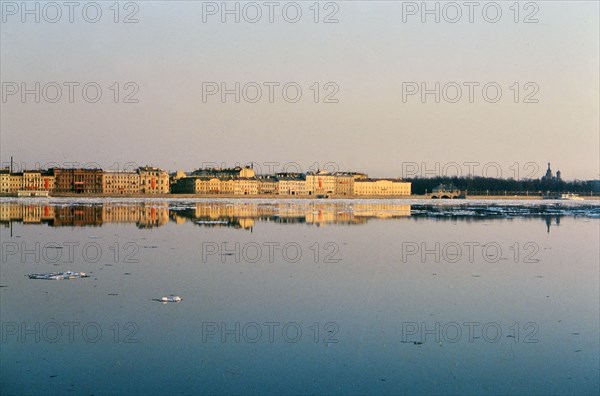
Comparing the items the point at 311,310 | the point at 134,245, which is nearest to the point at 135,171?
the point at 134,245

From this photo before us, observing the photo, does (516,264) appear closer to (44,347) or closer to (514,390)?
(514,390)

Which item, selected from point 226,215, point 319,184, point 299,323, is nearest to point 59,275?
point 299,323

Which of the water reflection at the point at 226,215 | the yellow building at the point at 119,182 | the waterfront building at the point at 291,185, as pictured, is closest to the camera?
the water reflection at the point at 226,215

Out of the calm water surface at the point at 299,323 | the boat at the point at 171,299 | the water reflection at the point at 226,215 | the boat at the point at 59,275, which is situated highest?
the water reflection at the point at 226,215

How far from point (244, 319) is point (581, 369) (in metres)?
2.74

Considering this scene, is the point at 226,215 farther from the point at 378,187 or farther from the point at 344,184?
the point at 378,187

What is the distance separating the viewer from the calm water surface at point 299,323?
4645 millimetres

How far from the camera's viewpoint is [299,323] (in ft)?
20.2

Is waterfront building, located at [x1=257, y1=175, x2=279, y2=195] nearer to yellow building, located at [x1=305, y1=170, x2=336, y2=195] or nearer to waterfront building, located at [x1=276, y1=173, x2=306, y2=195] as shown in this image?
waterfront building, located at [x1=276, y1=173, x2=306, y2=195]

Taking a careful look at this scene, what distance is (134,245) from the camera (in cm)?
1262

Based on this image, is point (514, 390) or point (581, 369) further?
point (581, 369)

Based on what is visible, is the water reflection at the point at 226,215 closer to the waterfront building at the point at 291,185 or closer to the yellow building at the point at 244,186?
the yellow building at the point at 244,186

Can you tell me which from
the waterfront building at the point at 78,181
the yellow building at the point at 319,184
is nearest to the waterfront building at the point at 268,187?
the yellow building at the point at 319,184

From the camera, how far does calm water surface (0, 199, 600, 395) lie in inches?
183
